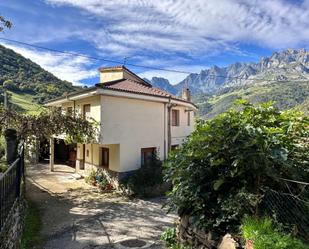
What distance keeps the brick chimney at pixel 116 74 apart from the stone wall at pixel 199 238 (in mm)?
16477

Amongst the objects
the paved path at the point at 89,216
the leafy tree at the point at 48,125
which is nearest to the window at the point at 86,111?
the leafy tree at the point at 48,125

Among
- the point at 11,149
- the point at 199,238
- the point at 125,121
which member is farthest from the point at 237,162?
the point at 125,121

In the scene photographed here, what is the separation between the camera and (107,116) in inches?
643

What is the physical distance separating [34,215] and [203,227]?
923cm

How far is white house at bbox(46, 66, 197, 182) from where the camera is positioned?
645 inches

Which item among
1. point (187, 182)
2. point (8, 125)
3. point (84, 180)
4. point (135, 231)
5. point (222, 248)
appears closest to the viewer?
point (222, 248)

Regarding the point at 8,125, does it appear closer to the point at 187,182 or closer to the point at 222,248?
the point at 187,182

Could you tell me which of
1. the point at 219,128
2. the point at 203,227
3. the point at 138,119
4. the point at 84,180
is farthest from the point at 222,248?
the point at 84,180

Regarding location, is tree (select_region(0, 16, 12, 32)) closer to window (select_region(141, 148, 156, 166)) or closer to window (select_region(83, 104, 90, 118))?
window (select_region(83, 104, 90, 118))

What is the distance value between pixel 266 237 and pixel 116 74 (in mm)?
19957

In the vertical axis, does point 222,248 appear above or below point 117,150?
below

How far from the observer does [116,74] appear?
22781 millimetres

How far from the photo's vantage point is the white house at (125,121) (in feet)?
53.7

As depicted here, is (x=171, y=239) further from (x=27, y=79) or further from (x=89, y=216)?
(x=27, y=79)
